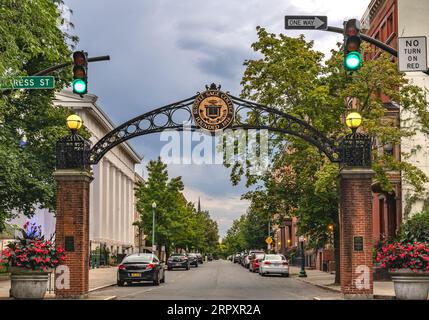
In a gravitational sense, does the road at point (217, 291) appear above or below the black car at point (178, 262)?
above

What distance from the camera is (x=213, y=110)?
2356 centimetres

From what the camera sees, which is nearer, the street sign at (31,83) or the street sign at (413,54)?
the street sign at (413,54)

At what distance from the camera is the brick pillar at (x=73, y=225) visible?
854 inches

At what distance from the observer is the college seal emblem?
76.7 feet

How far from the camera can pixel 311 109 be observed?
99.0ft

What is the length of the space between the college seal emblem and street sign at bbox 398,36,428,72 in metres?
9.64

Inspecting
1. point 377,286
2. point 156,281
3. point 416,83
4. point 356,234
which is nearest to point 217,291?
point 156,281

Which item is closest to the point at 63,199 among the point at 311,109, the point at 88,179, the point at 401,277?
the point at 88,179

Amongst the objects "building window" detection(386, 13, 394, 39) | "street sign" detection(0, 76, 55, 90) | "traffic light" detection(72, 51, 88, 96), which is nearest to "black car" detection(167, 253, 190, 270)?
"building window" detection(386, 13, 394, 39)

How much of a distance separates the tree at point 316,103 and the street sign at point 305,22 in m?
14.6

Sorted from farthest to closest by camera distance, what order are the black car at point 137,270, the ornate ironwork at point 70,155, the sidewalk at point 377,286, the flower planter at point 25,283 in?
1. the black car at point 137,270
2. the sidewalk at point 377,286
3. the ornate ironwork at point 70,155
4. the flower planter at point 25,283

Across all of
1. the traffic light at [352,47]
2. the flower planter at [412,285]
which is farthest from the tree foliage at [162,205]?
the traffic light at [352,47]

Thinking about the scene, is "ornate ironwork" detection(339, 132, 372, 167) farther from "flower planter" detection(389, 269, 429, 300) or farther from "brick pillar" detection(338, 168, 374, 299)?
"flower planter" detection(389, 269, 429, 300)

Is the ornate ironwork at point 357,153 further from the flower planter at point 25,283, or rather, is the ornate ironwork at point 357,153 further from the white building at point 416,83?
the white building at point 416,83
